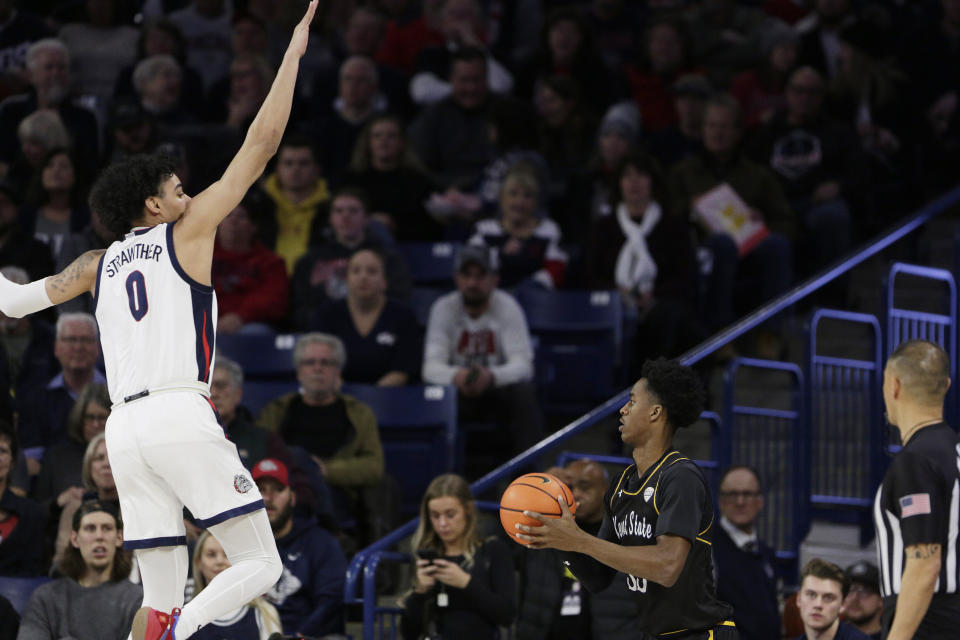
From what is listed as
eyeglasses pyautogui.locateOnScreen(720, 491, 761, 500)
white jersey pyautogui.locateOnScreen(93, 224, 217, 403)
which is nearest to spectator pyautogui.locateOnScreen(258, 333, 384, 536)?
eyeglasses pyautogui.locateOnScreen(720, 491, 761, 500)

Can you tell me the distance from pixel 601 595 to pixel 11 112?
255 inches

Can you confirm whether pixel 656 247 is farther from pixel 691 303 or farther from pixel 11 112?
pixel 11 112

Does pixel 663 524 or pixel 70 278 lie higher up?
pixel 70 278

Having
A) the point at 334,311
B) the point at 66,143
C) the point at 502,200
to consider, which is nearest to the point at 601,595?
the point at 334,311

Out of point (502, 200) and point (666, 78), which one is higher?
point (666, 78)

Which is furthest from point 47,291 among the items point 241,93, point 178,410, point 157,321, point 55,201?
point 241,93

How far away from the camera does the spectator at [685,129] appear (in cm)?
1275

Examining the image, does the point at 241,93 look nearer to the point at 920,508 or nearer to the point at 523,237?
A: the point at 523,237

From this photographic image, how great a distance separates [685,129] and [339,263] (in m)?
3.62

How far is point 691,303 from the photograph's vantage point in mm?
11195

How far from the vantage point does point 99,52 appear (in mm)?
12820

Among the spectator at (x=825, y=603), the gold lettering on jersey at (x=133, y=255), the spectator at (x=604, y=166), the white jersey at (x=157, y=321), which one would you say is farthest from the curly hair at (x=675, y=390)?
the spectator at (x=604, y=166)

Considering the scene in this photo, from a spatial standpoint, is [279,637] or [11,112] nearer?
[279,637]

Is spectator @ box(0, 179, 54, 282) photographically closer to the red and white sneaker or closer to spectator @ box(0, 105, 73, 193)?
spectator @ box(0, 105, 73, 193)
